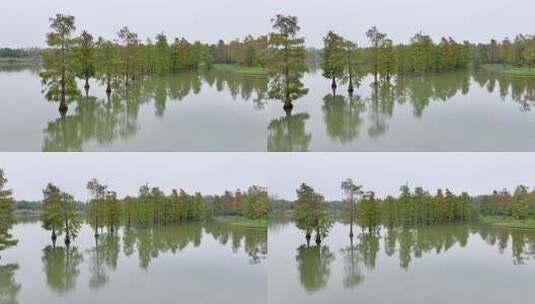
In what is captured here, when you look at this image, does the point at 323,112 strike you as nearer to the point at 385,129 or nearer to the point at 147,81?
the point at 385,129

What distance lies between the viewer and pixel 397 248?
31.4 feet

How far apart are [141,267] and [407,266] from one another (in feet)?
13.9

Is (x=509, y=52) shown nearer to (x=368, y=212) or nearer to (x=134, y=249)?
(x=368, y=212)

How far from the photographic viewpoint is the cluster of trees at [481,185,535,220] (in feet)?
32.7

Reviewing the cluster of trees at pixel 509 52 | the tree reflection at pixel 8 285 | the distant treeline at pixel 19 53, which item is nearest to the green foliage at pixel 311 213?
the cluster of trees at pixel 509 52

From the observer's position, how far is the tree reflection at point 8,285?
27.0ft

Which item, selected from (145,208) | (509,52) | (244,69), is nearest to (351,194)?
(244,69)

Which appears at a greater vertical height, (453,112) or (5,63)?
(5,63)

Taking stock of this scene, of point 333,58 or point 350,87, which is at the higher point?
point 333,58

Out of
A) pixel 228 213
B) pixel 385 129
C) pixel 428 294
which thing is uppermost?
pixel 385 129

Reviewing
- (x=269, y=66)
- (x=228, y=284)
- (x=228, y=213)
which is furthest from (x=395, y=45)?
(x=228, y=284)

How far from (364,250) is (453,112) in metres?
2.58

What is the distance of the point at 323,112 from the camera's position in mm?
Answer: 8281

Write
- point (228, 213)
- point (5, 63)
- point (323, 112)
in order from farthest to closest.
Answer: point (228, 213) → point (5, 63) → point (323, 112)
